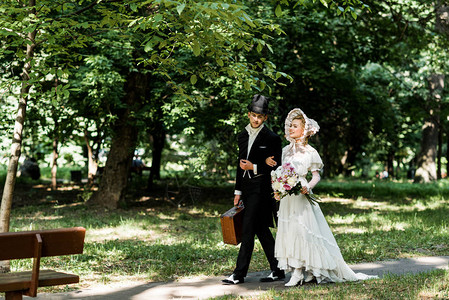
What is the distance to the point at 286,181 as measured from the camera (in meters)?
6.09

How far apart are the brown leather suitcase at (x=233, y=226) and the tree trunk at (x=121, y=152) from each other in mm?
8734

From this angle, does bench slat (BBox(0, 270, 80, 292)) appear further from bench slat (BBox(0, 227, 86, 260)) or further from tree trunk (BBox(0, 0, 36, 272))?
tree trunk (BBox(0, 0, 36, 272))

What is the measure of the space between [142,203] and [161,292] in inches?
413

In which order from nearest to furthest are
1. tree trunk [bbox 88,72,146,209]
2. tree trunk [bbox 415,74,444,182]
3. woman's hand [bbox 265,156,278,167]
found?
woman's hand [bbox 265,156,278,167], tree trunk [bbox 88,72,146,209], tree trunk [bbox 415,74,444,182]

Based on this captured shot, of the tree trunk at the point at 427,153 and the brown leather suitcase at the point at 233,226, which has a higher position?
the tree trunk at the point at 427,153

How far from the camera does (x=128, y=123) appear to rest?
1451 centimetres

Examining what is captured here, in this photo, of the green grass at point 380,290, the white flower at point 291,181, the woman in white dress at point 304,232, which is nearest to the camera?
the green grass at point 380,290

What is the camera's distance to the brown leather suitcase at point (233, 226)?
658 centimetres

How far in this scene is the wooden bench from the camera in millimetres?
4617

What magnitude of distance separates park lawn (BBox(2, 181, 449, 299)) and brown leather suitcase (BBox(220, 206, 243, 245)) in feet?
3.41

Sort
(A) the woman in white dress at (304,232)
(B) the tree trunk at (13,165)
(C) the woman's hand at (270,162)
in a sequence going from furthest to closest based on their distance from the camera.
Answer: (B) the tree trunk at (13,165)
(C) the woman's hand at (270,162)
(A) the woman in white dress at (304,232)

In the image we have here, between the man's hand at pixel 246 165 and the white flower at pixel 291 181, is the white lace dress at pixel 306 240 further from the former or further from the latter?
the man's hand at pixel 246 165

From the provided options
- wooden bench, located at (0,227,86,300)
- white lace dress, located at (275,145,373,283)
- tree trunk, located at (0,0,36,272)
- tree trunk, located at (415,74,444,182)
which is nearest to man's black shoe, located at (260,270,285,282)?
white lace dress, located at (275,145,373,283)

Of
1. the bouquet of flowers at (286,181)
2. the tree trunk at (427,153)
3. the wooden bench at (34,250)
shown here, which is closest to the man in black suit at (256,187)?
the bouquet of flowers at (286,181)
